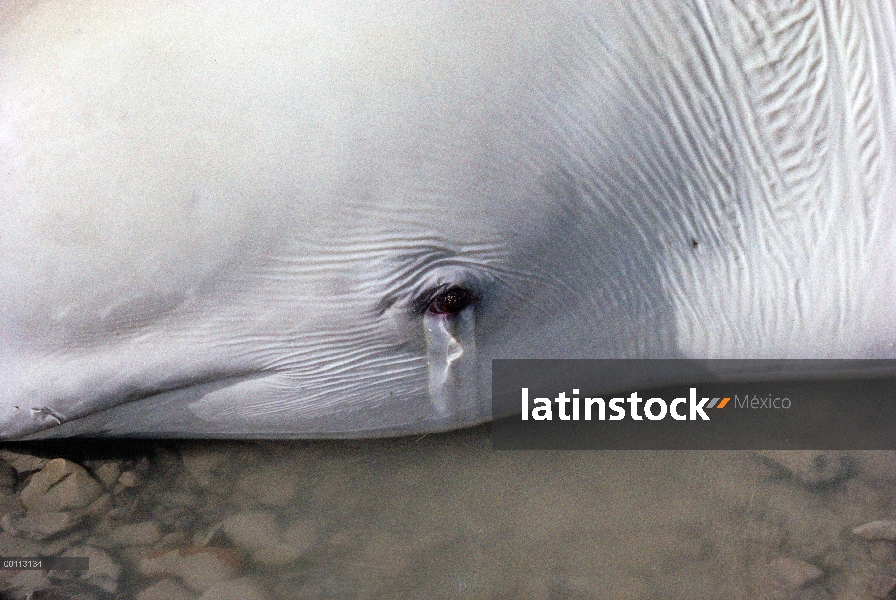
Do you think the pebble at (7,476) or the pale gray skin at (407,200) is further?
the pebble at (7,476)

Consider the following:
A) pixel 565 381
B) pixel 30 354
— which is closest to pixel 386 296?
pixel 565 381

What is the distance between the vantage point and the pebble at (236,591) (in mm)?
2006

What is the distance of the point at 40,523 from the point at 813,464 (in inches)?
89.2

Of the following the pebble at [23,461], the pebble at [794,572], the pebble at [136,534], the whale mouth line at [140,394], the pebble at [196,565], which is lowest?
the pebble at [794,572]

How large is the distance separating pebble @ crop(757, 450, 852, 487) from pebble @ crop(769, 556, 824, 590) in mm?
281

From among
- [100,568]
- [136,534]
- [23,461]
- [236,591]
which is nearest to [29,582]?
[100,568]

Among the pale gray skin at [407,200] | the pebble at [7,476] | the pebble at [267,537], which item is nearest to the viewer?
the pale gray skin at [407,200]

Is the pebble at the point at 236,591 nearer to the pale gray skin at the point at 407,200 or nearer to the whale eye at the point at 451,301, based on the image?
the pale gray skin at the point at 407,200

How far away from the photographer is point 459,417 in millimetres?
2326

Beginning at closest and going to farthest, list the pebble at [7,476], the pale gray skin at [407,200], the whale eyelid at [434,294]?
the pale gray skin at [407,200]
the whale eyelid at [434,294]
the pebble at [7,476]

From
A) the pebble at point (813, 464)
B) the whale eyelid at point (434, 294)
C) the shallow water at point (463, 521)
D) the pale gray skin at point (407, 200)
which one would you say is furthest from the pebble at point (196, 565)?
the pebble at point (813, 464)

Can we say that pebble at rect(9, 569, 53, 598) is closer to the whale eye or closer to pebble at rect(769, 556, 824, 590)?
the whale eye

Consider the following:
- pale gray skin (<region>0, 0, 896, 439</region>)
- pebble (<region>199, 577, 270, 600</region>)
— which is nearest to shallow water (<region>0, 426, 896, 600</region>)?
pebble (<region>199, 577, 270, 600</region>)

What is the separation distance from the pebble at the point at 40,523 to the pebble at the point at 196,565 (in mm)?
263
